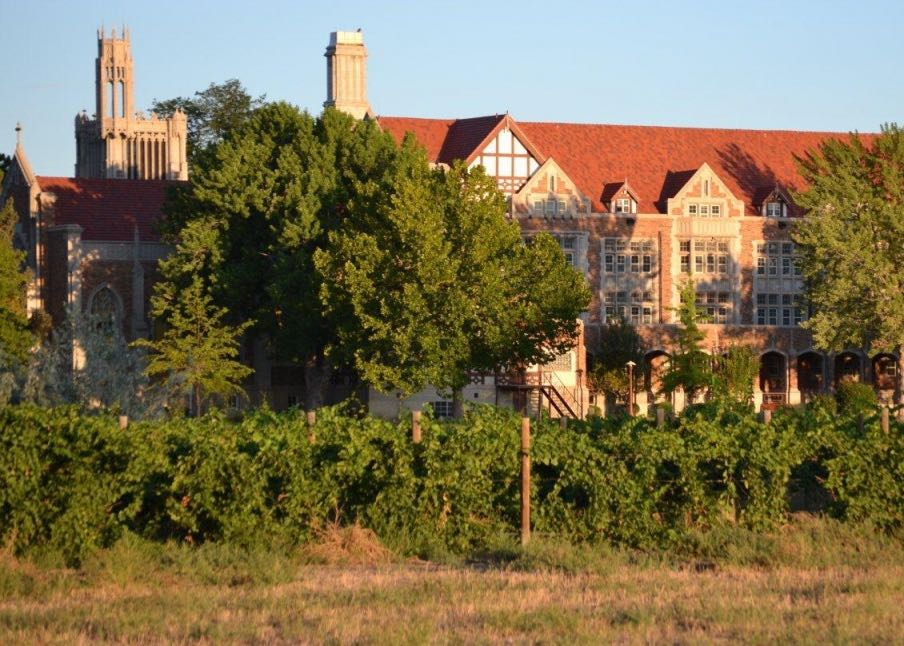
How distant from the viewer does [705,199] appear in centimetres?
7119

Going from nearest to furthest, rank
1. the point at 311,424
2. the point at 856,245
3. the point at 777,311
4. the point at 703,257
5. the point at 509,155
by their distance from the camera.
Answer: the point at 311,424 < the point at 856,245 < the point at 509,155 < the point at 703,257 < the point at 777,311

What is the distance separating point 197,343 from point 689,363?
18519 millimetres

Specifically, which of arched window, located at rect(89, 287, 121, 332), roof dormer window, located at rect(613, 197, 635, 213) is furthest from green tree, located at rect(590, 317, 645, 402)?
arched window, located at rect(89, 287, 121, 332)

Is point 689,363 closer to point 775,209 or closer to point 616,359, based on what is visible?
point 616,359

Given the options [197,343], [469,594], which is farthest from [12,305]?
[469,594]

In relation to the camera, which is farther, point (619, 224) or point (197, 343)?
point (619, 224)

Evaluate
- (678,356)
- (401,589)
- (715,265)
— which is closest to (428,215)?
(678,356)

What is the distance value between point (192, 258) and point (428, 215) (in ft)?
34.5

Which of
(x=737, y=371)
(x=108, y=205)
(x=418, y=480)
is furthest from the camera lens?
(x=108, y=205)

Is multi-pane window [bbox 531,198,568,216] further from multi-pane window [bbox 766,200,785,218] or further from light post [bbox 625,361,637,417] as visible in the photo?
multi-pane window [bbox 766,200,785,218]

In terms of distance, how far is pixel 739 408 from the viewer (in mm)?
29406

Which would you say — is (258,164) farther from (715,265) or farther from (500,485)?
(500,485)

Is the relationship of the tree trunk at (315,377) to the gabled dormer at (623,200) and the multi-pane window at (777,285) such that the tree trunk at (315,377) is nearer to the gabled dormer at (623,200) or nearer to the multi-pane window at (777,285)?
the gabled dormer at (623,200)

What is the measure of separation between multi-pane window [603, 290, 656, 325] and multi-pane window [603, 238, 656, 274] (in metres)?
0.92
